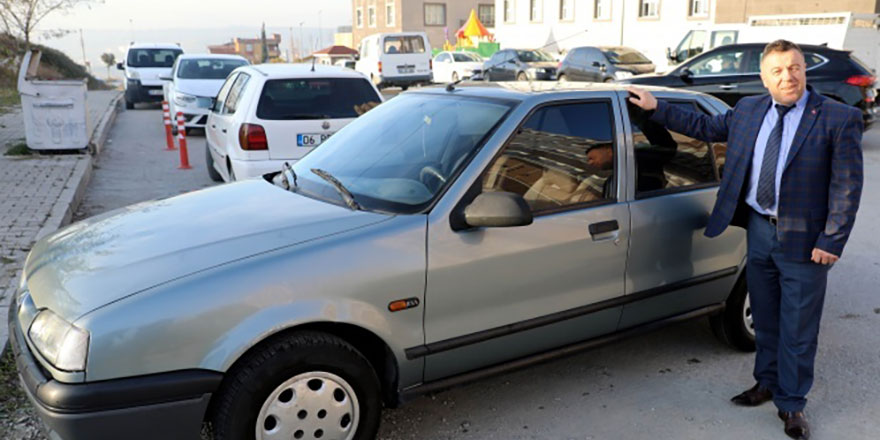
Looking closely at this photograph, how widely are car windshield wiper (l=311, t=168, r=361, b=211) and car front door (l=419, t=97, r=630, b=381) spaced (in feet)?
1.37

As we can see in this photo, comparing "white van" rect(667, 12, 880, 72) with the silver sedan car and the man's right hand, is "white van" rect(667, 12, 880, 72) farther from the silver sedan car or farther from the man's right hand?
the silver sedan car

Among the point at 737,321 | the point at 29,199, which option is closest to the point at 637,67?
the point at 29,199

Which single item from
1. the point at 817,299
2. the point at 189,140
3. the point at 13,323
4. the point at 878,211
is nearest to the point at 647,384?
the point at 817,299

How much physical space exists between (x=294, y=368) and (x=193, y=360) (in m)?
0.37

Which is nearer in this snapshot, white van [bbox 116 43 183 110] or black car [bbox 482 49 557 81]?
white van [bbox 116 43 183 110]

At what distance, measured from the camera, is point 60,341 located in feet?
8.25

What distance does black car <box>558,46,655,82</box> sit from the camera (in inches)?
770

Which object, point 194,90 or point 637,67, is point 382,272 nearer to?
point 194,90

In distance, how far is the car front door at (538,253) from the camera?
3.06 metres

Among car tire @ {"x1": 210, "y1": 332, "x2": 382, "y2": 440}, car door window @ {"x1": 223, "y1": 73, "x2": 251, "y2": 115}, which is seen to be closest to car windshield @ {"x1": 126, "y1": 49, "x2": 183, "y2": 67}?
car door window @ {"x1": 223, "y1": 73, "x2": 251, "y2": 115}

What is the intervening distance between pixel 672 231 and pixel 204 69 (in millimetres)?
12702

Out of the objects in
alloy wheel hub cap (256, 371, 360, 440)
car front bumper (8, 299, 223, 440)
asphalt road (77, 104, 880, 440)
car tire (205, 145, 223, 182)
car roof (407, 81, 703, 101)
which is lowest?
asphalt road (77, 104, 880, 440)

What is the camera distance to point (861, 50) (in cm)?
1526

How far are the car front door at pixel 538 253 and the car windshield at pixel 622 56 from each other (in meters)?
17.3
